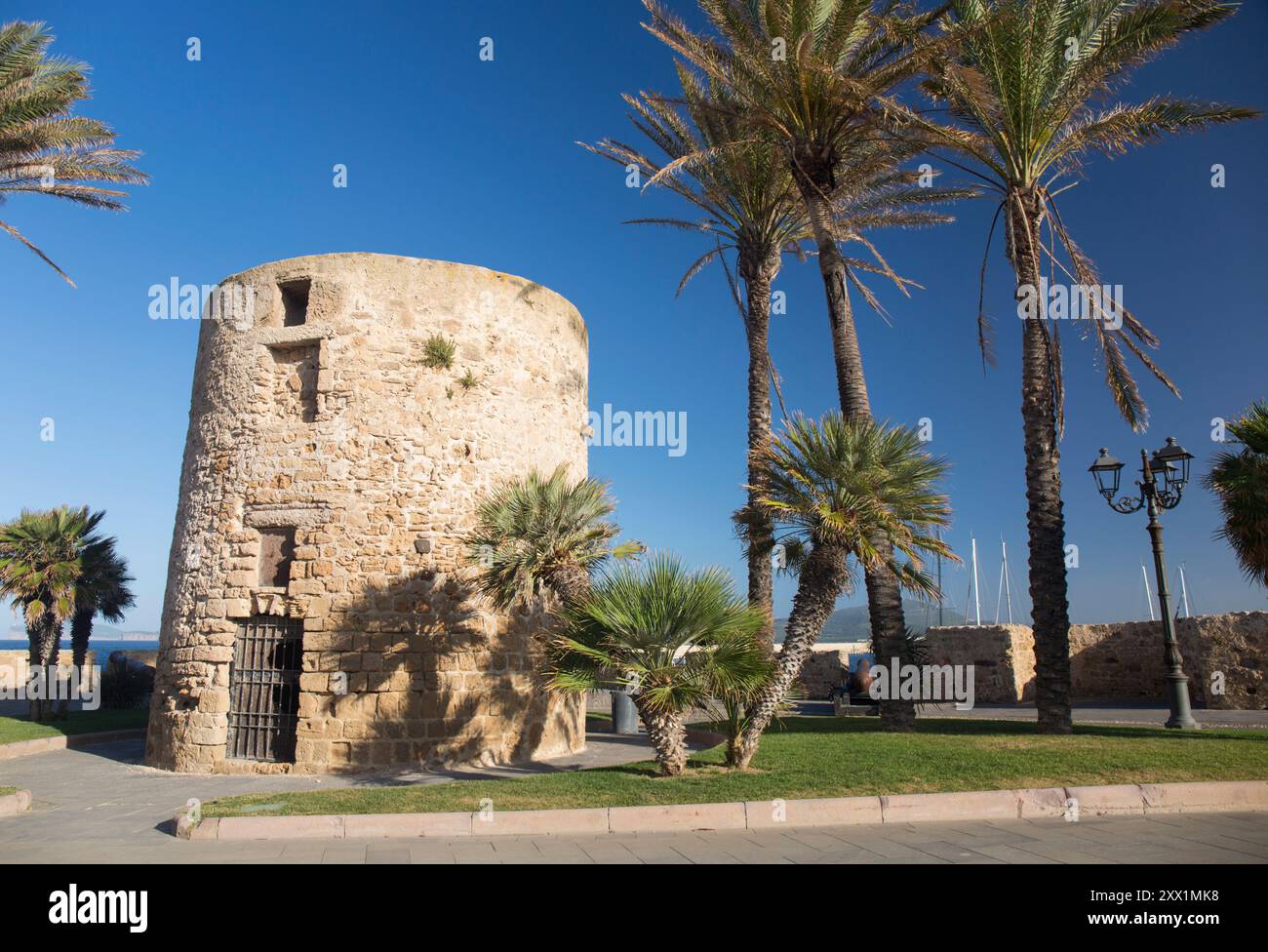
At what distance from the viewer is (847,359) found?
13.8 meters

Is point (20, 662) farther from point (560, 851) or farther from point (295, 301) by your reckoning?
point (560, 851)

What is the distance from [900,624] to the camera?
13.2 metres

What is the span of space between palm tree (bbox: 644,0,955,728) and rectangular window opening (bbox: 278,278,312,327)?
20.6 ft

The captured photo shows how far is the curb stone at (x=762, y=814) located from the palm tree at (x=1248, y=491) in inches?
222

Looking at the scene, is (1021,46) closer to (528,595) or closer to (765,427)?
(765,427)

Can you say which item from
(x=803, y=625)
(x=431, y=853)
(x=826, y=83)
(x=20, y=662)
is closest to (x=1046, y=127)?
(x=826, y=83)

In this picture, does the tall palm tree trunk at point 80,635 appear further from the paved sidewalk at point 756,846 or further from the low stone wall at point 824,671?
the low stone wall at point 824,671

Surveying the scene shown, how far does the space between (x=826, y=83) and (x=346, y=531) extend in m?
10.1

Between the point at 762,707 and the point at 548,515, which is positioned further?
the point at 548,515

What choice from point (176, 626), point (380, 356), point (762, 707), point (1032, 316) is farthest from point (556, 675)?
point (1032, 316)

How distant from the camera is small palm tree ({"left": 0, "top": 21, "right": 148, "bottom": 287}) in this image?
499 inches

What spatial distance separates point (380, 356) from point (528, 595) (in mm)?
4899

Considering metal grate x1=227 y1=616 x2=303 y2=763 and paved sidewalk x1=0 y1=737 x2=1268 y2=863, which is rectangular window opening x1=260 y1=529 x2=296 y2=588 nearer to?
metal grate x1=227 y1=616 x2=303 y2=763

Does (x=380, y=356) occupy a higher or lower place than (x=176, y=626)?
higher
